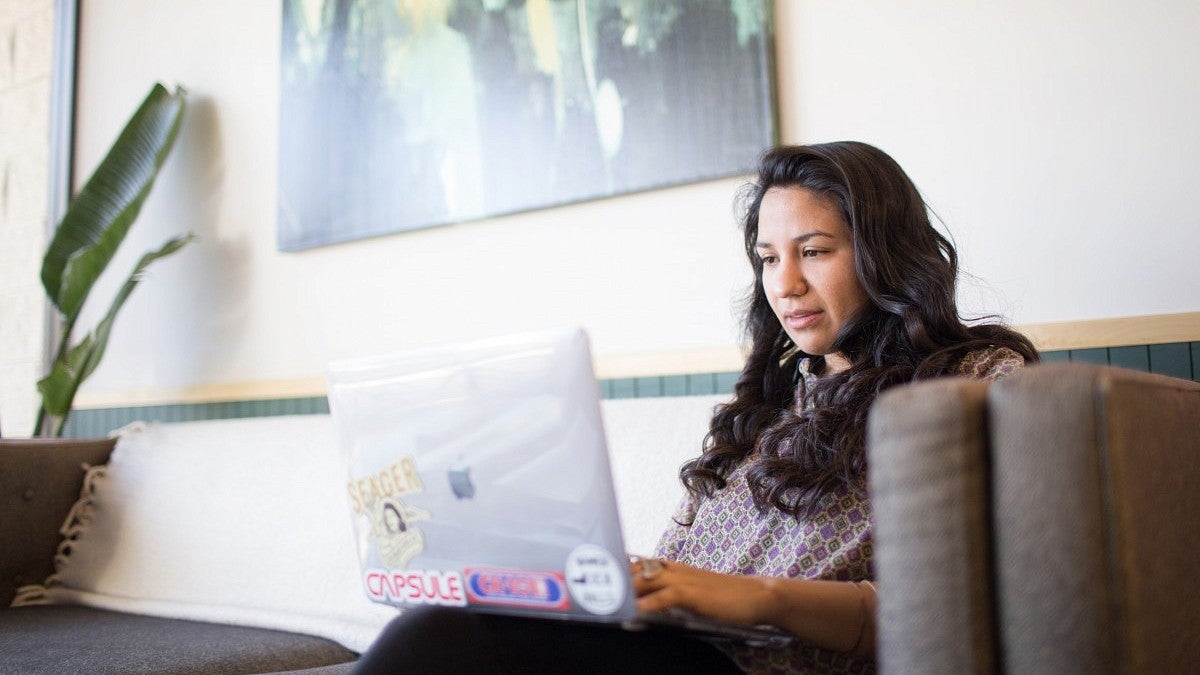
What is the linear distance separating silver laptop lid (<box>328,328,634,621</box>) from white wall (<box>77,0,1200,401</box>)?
1.00 metres

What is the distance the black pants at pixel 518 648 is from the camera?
2.91 ft

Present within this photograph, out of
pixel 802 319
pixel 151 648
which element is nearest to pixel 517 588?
pixel 802 319

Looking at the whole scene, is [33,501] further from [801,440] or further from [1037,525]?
[1037,525]

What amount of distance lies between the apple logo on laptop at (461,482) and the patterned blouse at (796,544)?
38 centimetres

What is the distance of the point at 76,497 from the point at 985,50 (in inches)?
77.7

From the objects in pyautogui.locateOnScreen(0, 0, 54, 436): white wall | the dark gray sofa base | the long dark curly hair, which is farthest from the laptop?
pyautogui.locateOnScreen(0, 0, 54, 436): white wall

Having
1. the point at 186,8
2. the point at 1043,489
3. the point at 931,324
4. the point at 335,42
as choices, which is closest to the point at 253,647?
the point at 931,324

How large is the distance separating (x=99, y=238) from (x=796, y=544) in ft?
6.93

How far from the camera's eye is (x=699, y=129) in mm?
1870

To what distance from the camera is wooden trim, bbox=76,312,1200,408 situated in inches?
57.0

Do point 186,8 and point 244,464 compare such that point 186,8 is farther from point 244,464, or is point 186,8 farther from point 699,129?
point 699,129

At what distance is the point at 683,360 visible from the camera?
189cm

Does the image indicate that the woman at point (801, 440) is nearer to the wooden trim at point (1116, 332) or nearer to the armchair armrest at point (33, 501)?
the wooden trim at point (1116, 332)

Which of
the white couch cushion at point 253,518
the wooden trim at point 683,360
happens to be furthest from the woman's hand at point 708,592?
the wooden trim at point 683,360
